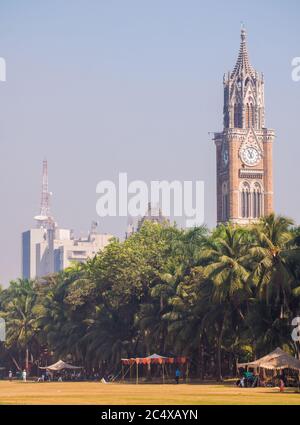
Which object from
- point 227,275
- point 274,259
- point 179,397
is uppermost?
point 274,259

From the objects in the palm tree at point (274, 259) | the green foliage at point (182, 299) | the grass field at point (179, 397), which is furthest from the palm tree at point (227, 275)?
the grass field at point (179, 397)

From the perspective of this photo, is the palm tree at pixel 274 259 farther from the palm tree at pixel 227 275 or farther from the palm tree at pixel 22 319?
the palm tree at pixel 22 319

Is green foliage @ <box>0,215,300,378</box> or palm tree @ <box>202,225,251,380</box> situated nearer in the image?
green foliage @ <box>0,215,300,378</box>

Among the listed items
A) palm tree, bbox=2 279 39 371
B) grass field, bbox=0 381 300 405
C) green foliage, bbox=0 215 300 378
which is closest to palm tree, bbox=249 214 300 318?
green foliage, bbox=0 215 300 378

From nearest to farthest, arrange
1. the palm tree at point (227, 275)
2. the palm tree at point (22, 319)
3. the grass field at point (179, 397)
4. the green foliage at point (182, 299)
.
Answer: the grass field at point (179, 397) < the green foliage at point (182, 299) < the palm tree at point (227, 275) < the palm tree at point (22, 319)

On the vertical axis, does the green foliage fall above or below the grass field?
above

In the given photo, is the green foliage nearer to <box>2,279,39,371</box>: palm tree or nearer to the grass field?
<box>2,279,39,371</box>: palm tree

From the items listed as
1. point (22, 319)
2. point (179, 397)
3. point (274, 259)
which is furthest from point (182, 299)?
point (22, 319)

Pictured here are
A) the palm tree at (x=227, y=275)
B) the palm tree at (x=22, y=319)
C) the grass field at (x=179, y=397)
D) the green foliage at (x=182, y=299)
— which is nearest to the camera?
the grass field at (x=179, y=397)

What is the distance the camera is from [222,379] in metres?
109

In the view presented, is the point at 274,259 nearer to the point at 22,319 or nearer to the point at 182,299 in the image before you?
the point at 182,299

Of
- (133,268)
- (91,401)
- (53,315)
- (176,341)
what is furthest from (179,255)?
(91,401)

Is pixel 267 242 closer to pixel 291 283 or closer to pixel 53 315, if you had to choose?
pixel 291 283
